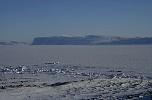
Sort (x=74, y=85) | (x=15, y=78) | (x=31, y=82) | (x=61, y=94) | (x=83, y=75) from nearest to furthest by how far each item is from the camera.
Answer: (x=61, y=94)
(x=74, y=85)
(x=31, y=82)
(x=15, y=78)
(x=83, y=75)

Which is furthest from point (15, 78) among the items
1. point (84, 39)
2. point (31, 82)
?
point (84, 39)

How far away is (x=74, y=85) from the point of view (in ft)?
74.5

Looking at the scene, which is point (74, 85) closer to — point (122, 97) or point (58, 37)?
point (122, 97)

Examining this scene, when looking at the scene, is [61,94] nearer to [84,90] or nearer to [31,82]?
[84,90]

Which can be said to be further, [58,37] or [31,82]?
[58,37]

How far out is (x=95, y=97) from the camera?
17.8m

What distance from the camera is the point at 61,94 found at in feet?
63.8

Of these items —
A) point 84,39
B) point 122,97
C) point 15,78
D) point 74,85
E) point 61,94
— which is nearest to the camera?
point 122,97

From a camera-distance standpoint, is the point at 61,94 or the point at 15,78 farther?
the point at 15,78

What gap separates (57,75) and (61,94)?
994 cm

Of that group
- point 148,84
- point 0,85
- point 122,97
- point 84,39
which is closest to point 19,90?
point 0,85

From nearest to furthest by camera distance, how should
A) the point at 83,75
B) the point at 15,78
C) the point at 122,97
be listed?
the point at 122,97 → the point at 15,78 → the point at 83,75

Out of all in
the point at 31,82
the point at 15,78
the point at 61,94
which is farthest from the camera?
the point at 15,78

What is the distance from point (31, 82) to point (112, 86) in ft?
23.6
